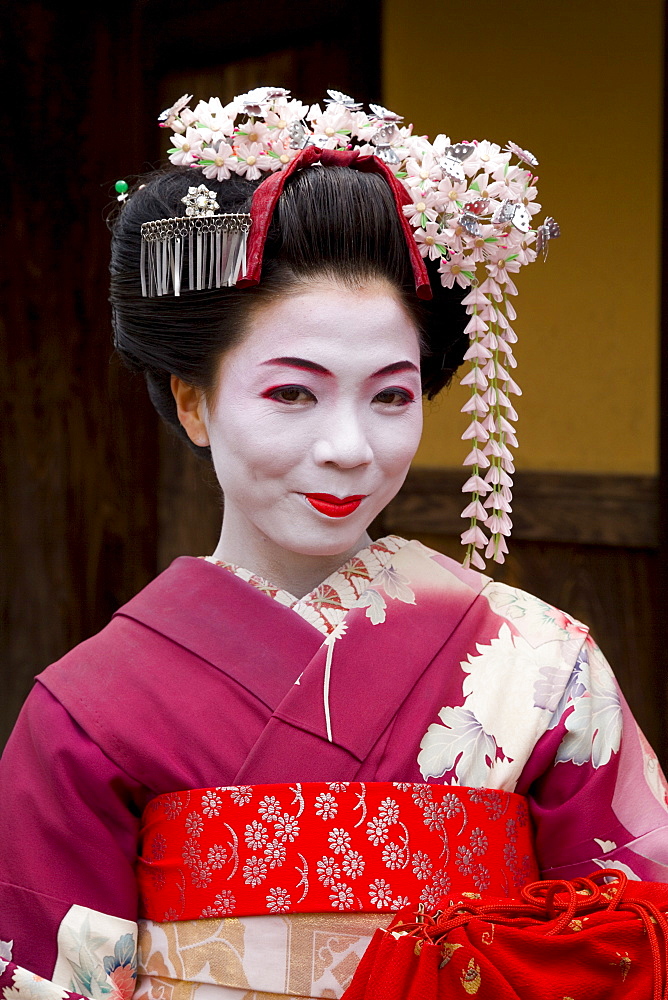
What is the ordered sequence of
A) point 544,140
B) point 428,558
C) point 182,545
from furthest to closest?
point 182,545 → point 544,140 → point 428,558

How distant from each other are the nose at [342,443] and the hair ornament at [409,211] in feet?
0.60

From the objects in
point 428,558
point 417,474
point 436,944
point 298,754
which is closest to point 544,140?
point 417,474

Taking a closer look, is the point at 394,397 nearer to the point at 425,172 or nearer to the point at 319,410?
the point at 319,410

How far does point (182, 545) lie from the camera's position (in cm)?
330

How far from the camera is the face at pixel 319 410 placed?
1.37 meters

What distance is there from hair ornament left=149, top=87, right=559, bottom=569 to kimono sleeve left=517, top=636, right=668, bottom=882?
250 millimetres

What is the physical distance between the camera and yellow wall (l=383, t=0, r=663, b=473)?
2.57 m

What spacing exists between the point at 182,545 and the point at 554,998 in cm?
223

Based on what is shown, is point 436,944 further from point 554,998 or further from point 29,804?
point 29,804

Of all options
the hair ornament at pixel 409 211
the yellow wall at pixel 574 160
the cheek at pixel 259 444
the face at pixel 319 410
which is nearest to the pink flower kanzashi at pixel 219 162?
the hair ornament at pixel 409 211

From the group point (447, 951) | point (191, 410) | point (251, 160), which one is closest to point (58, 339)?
point (191, 410)

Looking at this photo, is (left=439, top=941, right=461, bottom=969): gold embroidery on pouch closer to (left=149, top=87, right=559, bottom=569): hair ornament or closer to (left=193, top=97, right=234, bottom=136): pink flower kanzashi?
(left=149, top=87, right=559, bottom=569): hair ornament

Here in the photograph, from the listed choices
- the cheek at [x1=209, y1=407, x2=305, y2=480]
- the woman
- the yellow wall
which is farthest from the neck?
the yellow wall

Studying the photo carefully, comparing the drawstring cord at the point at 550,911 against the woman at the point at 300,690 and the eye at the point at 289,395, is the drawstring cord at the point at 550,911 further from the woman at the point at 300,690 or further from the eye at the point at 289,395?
the eye at the point at 289,395
